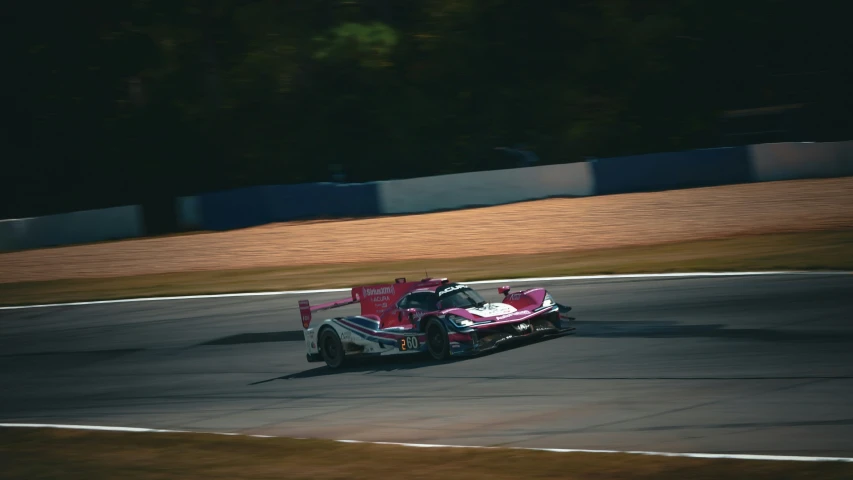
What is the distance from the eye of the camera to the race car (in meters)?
14.3

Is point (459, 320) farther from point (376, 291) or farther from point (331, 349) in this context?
point (331, 349)

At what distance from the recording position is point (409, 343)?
14742mm

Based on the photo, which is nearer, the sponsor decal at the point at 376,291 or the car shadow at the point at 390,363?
the car shadow at the point at 390,363

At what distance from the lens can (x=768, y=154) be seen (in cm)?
3102

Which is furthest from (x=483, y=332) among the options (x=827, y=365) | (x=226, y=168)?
(x=226, y=168)

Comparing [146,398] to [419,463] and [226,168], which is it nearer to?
[419,463]

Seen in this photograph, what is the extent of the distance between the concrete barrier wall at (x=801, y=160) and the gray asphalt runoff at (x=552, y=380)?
1237cm

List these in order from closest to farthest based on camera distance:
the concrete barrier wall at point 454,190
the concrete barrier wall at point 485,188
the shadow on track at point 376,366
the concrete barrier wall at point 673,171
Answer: the shadow on track at point 376,366
the concrete barrier wall at point 454,190
the concrete barrier wall at point 673,171
the concrete barrier wall at point 485,188

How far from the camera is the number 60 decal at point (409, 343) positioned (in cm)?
1471

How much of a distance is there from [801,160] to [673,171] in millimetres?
3645

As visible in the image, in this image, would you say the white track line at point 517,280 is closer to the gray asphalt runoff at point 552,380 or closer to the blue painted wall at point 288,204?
the gray asphalt runoff at point 552,380

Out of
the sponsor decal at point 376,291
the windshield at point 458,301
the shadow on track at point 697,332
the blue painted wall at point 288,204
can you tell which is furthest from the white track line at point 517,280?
the blue painted wall at point 288,204

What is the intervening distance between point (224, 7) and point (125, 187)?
1018cm

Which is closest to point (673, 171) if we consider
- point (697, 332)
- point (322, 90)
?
point (697, 332)
